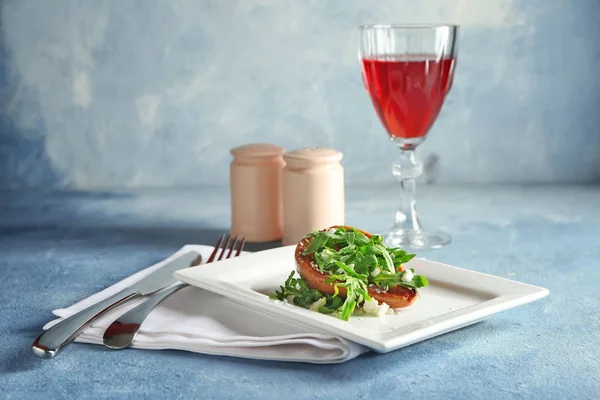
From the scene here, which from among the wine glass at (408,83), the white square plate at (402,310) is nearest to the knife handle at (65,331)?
the white square plate at (402,310)

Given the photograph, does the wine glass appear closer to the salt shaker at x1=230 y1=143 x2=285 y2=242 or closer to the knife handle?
the salt shaker at x1=230 y1=143 x2=285 y2=242

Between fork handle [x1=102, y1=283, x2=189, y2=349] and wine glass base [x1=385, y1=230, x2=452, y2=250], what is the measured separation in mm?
559

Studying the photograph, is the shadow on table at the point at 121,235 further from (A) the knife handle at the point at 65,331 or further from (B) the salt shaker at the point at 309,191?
(A) the knife handle at the point at 65,331

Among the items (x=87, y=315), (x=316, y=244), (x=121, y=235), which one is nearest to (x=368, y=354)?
(x=316, y=244)

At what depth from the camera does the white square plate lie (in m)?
0.96

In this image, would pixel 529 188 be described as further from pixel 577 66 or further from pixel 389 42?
pixel 389 42

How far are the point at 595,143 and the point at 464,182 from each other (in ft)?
1.08

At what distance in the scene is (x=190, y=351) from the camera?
1009mm

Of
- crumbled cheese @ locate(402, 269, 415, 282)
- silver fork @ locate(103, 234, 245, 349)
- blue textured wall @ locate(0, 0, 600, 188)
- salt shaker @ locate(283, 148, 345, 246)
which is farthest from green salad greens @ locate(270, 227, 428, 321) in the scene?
blue textured wall @ locate(0, 0, 600, 188)

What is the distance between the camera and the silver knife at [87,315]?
98 centimetres

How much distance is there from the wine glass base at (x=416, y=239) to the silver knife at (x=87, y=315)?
435 millimetres

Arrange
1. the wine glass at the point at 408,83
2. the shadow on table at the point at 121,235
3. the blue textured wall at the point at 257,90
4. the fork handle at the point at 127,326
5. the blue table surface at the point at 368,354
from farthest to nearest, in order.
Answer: the blue textured wall at the point at 257,90 < the shadow on table at the point at 121,235 < the wine glass at the point at 408,83 < the fork handle at the point at 127,326 < the blue table surface at the point at 368,354

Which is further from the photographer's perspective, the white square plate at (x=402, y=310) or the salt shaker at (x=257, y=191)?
the salt shaker at (x=257, y=191)

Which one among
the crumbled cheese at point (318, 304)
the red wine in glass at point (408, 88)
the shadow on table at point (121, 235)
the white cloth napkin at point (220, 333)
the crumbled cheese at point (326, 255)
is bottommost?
the shadow on table at point (121, 235)
